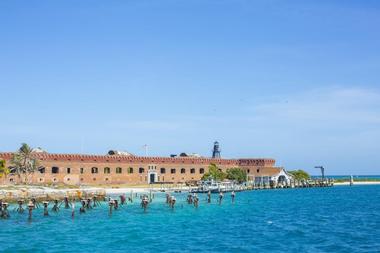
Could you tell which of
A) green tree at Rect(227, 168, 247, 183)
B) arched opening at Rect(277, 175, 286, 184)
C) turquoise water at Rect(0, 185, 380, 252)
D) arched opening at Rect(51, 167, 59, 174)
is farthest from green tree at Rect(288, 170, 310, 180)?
turquoise water at Rect(0, 185, 380, 252)

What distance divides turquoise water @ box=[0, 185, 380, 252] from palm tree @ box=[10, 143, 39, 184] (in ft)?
101

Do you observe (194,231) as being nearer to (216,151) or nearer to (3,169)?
(3,169)

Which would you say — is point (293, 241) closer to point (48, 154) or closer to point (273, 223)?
point (273, 223)

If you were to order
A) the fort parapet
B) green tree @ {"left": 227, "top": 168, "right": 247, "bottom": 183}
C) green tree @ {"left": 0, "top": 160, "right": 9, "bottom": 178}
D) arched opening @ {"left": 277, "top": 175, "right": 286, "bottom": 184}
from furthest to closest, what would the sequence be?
1. arched opening @ {"left": 277, "top": 175, "right": 286, "bottom": 184}
2. green tree @ {"left": 227, "top": 168, "right": 247, "bottom": 183}
3. the fort parapet
4. green tree @ {"left": 0, "top": 160, "right": 9, "bottom": 178}

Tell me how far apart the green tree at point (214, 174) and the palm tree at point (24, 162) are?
37201mm

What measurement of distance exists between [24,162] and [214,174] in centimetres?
4159

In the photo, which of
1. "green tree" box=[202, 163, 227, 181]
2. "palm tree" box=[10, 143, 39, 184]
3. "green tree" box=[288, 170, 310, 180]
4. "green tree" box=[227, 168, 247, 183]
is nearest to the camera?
"palm tree" box=[10, 143, 39, 184]

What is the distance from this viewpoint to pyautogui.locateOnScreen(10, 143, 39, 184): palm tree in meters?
94.2

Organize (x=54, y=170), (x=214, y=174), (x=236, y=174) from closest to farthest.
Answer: (x=54, y=170) → (x=214, y=174) → (x=236, y=174)

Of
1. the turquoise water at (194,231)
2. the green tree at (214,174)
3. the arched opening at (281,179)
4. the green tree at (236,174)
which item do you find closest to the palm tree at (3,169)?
the turquoise water at (194,231)

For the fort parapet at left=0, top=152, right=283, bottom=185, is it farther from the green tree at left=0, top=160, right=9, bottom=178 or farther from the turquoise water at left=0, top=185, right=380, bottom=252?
the turquoise water at left=0, top=185, right=380, bottom=252

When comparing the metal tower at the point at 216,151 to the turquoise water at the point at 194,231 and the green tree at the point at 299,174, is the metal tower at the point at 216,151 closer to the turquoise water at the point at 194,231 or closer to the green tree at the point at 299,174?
the green tree at the point at 299,174

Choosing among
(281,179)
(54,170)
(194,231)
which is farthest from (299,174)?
(194,231)

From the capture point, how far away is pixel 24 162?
94.8 metres
